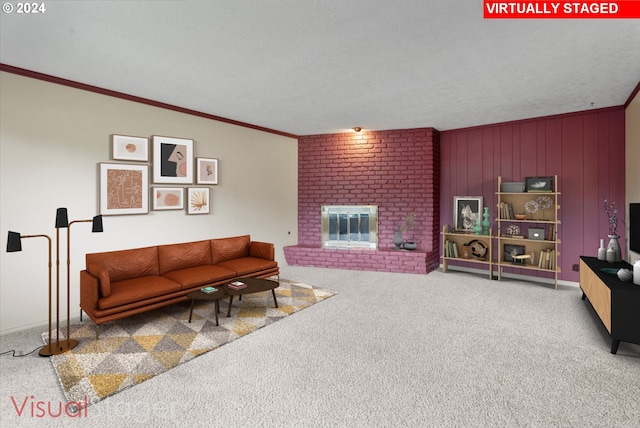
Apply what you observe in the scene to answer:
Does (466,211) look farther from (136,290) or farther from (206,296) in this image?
(136,290)

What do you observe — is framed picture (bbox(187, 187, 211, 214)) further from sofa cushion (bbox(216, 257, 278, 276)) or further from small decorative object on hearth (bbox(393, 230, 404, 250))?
small decorative object on hearth (bbox(393, 230, 404, 250))

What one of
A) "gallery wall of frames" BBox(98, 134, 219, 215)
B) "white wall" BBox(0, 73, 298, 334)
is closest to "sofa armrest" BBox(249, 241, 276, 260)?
"white wall" BBox(0, 73, 298, 334)

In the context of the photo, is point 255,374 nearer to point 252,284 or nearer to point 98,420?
point 98,420

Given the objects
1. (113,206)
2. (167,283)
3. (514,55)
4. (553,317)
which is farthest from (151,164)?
(553,317)

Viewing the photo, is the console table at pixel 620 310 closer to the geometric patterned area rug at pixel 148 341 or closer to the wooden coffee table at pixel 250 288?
the geometric patterned area rug at pixel 148 341

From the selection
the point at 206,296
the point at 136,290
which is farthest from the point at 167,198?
the point at 206,296

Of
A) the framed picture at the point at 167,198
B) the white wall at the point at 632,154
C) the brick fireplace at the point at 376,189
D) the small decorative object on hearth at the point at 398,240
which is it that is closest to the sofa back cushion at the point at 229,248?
the framed picture at the point at 167,198

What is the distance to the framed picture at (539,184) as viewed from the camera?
5.07m

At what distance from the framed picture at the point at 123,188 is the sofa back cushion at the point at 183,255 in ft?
2.02

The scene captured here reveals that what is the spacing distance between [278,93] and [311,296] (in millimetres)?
2695

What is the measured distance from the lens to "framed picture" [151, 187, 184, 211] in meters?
4.54

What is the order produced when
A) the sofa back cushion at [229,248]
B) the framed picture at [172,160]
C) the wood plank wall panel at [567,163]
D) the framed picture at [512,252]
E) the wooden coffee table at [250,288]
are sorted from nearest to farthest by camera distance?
the wooden coffee table at [250,288] → the framed picture at [172,160] → the wood plank wall panel at [567,163] → the sofa back cushion at [229,248] → the framed picture at [512,252]

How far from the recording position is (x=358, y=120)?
18.3 ft

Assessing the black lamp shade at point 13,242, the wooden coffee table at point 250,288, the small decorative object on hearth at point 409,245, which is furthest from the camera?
the small decorative object on hearth at point 409,245
